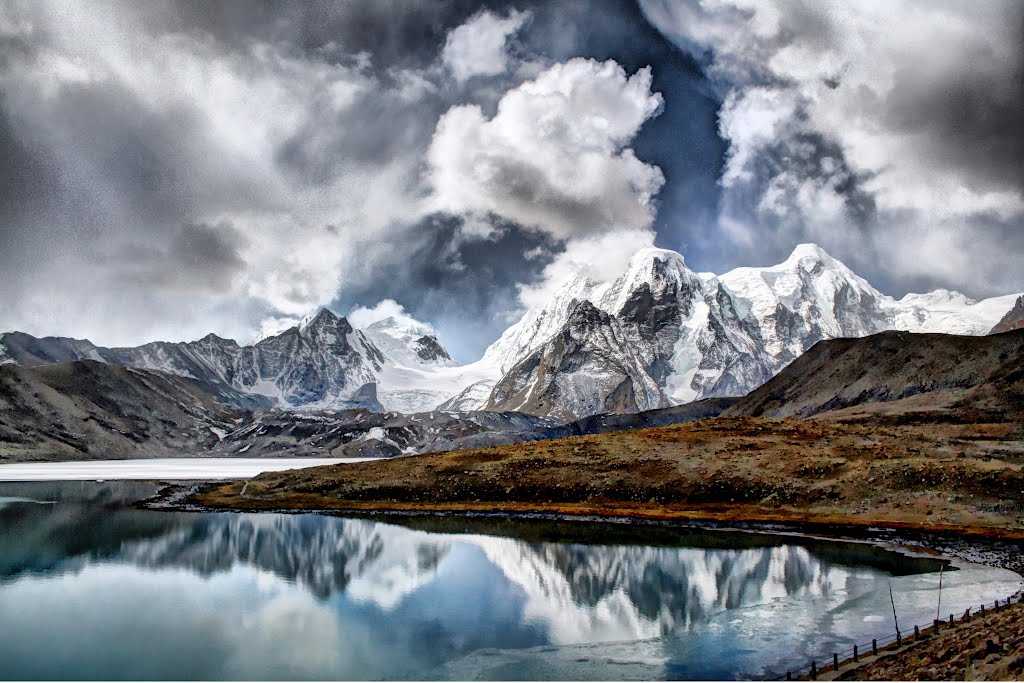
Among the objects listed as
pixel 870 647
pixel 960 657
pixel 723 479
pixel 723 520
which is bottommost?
pixel 870 647

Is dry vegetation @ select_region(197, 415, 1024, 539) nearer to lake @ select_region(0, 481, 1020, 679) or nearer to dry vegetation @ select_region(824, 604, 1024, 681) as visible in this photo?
lake @ select_region(0, 481, 1020, 679)

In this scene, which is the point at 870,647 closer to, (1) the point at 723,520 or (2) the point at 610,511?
(1) the point at 723,520

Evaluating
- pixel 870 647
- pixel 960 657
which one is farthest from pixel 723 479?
pixel 960 657

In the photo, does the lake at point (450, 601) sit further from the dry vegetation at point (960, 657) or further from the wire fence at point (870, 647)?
the dry vegetation at point (960, 657)

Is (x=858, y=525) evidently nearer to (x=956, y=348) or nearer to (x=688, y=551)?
(x=688, y=551)

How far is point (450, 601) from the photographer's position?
53344 mm

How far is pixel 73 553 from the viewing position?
71875mm

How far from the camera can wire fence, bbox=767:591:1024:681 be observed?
33.0 m

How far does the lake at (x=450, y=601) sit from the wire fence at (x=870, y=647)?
1.01 meters

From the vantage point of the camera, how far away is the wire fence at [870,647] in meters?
33.0

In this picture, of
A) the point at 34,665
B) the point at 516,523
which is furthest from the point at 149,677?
the point at 516,523

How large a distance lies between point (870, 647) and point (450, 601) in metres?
28.2

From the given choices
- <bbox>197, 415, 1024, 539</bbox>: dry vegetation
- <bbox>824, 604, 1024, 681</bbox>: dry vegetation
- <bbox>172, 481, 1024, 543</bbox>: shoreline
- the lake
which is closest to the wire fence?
<bbox>824, 604, 1024, 681</bbox>: dry vegetation

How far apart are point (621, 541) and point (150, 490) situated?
113183 millimetres
